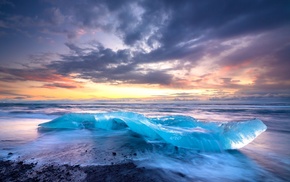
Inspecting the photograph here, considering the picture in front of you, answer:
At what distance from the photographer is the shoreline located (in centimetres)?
205

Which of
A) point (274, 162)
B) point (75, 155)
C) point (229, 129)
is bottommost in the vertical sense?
point (274, 162)

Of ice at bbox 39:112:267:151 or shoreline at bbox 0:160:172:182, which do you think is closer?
shoreline at bbox 0:160:172:182

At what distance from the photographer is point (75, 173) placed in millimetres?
2182

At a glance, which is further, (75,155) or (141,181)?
(75,155)

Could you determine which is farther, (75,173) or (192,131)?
(192,131)

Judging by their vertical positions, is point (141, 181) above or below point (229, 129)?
below

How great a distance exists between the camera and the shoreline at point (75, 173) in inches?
80.7

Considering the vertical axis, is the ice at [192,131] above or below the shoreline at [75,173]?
above

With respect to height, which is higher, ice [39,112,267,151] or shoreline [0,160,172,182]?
ice [39,112,267,151]

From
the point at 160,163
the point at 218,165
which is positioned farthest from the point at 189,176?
the point at 218,165

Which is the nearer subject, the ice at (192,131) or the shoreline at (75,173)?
the shoreline at (75,173)

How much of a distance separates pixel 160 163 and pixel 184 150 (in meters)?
1.02

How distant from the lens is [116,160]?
2746mm

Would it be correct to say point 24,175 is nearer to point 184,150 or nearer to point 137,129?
point 184,150
